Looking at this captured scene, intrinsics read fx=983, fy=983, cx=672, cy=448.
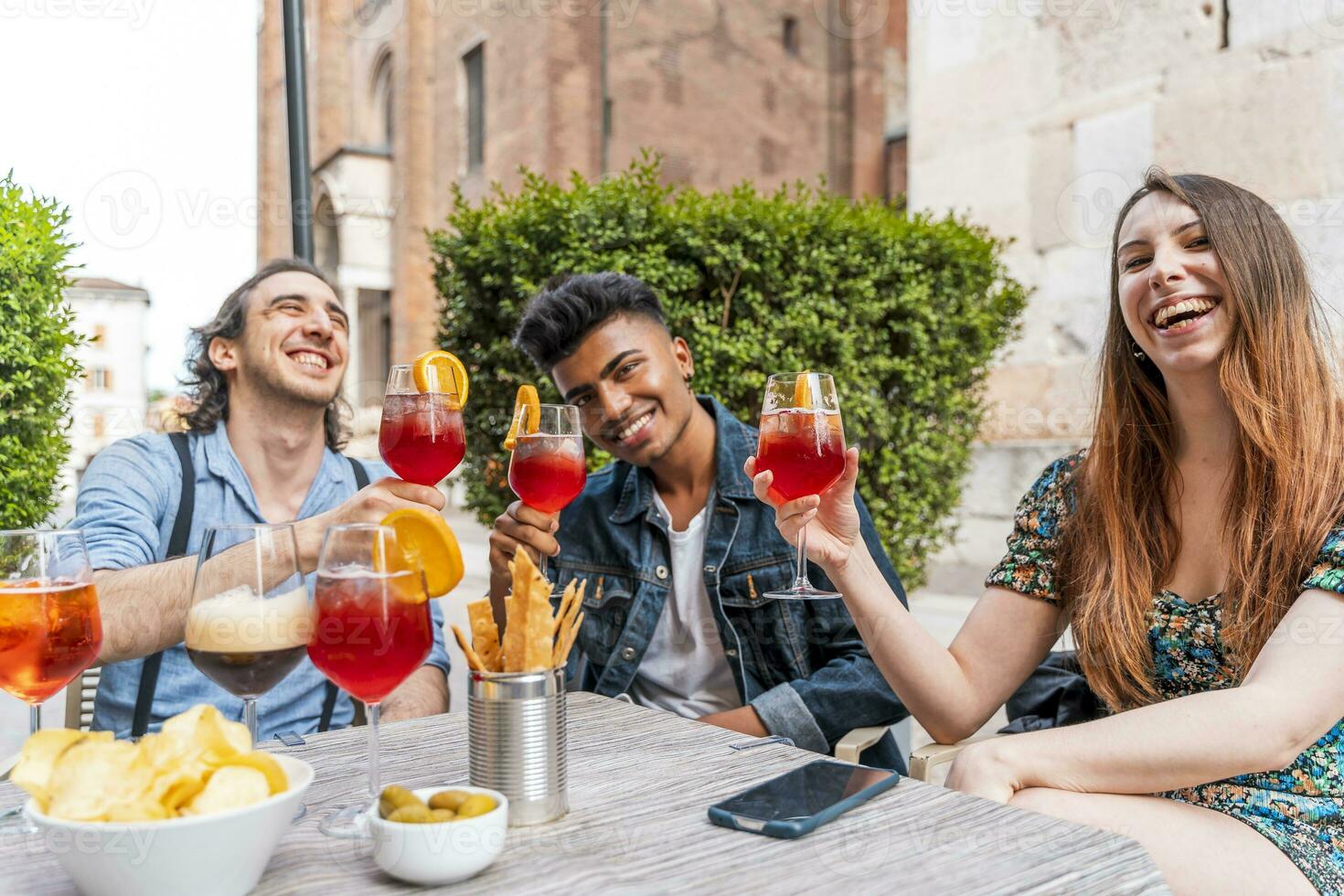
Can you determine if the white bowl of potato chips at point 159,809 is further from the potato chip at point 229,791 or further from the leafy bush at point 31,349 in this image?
the leafy bush at point 31,349

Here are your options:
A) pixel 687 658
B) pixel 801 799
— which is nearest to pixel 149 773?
pixel 801 799

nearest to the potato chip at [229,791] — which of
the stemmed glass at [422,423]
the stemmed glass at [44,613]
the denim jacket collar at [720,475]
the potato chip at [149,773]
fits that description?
the potato chip at [149,773]

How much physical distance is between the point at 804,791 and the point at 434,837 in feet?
1.77

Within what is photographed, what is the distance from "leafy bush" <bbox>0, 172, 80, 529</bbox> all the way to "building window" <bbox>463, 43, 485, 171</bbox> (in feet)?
49.5

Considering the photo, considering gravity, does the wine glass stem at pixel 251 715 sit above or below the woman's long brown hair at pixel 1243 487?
below

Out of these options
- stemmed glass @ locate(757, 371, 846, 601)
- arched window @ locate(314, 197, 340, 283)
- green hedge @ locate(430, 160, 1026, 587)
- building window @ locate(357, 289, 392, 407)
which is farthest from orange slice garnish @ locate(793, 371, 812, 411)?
arched window @ locate(314, 197, 340, 283)

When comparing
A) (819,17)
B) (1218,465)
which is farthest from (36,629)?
(819,17)

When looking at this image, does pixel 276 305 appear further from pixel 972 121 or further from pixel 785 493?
pixel 972 121

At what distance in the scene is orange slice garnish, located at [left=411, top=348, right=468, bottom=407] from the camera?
1.83 meters

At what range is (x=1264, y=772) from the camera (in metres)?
1.76

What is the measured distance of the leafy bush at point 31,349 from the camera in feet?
9.53

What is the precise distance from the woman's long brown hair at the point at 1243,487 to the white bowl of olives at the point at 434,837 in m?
1.37

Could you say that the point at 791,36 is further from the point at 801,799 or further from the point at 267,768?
the point at 267,768

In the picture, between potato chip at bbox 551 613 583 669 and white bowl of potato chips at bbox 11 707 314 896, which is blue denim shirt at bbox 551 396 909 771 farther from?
white bowl of potato chips at bbox 11 707 314 896
